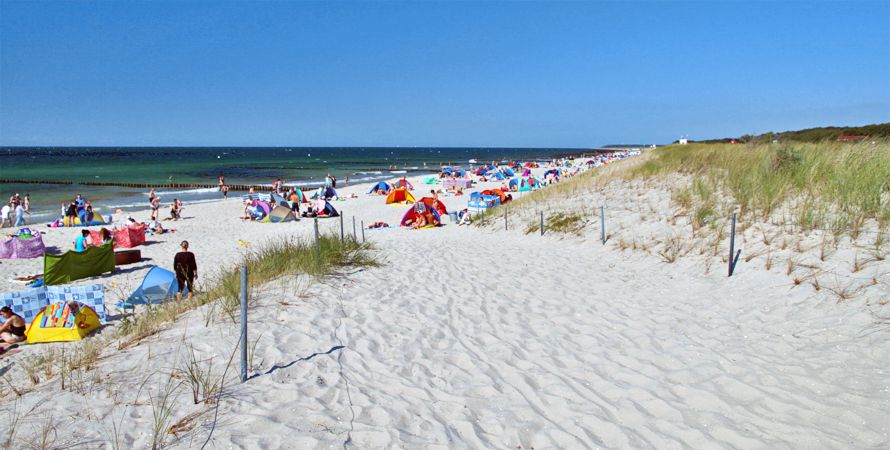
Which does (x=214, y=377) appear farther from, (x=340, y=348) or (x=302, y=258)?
(x=302, y=258)

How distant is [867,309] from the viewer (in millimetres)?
4832

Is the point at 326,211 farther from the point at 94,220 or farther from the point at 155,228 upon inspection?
the point at 94,220

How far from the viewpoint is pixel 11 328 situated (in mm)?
7172

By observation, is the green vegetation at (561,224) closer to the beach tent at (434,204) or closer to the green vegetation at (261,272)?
the green vegetation at (261,272)

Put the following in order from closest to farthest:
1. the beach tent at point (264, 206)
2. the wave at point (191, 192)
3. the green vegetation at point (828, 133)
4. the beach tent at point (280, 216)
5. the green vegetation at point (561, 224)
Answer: the green vegetation at point (561, 224), the green vegetation at point (828, 133), the beach tent at point (280, 216), the beach tent at point (264, 206), the wave at point (191, 192)

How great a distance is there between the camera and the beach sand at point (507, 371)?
127 inches

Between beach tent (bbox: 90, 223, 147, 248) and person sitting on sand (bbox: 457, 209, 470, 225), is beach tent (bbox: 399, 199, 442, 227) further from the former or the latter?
beach tent (bbox: 90, 223, 147, 248)

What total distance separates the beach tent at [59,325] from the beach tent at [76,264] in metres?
4.10

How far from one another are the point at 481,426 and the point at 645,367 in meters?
1.83

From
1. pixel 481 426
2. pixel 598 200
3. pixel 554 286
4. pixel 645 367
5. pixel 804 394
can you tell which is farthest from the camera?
pixel 598 200

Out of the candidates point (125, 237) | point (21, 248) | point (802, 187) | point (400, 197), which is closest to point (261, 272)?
point (802, 187)

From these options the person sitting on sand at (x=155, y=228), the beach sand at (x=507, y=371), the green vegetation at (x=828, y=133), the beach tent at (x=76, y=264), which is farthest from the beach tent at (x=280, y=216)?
the green vegetation at (x=828, y=133)

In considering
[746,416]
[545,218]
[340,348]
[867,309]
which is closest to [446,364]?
[340,348]

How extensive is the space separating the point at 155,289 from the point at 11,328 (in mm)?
1977
